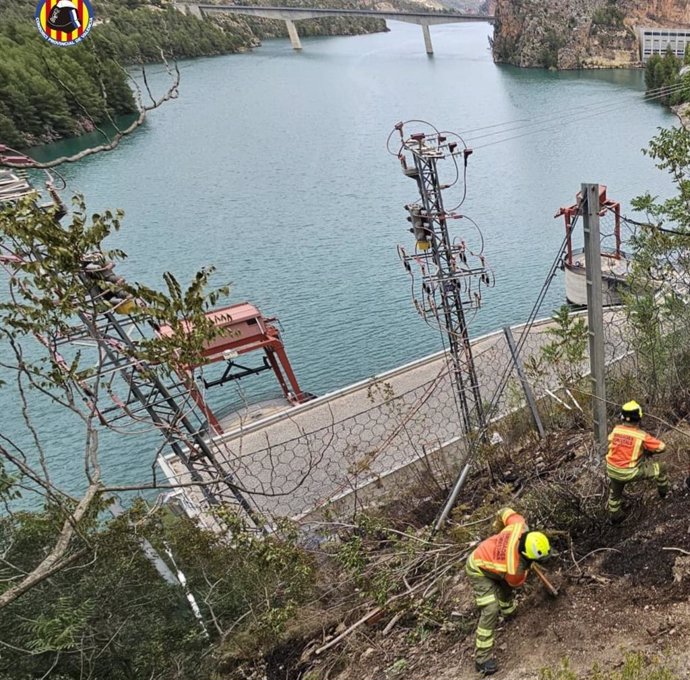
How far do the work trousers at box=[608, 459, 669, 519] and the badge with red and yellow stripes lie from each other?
8208mm

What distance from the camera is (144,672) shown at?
5.41 m

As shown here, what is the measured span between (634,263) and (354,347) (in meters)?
12.1

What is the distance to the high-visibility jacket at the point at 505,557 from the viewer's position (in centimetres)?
461

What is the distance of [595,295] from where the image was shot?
5188 mm

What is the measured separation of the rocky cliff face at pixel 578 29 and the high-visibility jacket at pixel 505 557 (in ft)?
274

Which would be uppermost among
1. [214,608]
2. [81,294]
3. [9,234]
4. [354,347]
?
[9,234]

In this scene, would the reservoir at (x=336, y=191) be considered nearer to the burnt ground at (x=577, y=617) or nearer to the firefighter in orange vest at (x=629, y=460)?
the burnt ground at (x=577, y=617)

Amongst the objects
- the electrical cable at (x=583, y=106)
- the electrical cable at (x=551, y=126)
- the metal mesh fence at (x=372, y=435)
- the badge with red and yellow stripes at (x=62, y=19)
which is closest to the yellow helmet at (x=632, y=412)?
the metal mesh fence at (x=372, y=435)

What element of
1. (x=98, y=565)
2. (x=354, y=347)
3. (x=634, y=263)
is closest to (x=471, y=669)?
(x=98, y=565)

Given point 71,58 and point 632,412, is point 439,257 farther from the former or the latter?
point 71,58

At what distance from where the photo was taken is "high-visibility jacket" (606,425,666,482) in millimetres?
5359

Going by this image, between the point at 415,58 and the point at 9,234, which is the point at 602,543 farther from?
the point at 415,58

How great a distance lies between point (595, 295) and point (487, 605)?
9.25 feet

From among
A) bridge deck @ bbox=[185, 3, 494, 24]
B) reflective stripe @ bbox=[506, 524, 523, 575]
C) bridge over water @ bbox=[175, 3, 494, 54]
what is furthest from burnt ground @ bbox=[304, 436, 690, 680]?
bridge deck @ bbox=[185, 3, 494, 24]
